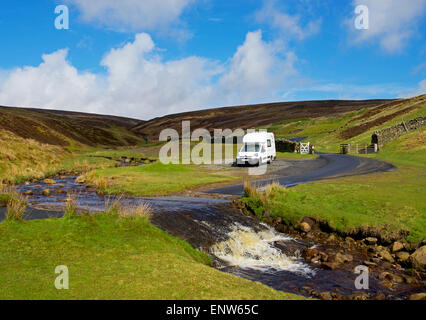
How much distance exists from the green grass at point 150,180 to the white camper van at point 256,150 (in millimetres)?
7247

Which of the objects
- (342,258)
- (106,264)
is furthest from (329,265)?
(106,264)

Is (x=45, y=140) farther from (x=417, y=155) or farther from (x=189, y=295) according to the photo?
(x=189, y=295)

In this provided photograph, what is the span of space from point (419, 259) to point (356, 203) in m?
6.18

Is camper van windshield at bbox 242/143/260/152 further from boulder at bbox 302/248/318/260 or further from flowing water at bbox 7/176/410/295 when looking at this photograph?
boulder at bbox 302/248/318/260

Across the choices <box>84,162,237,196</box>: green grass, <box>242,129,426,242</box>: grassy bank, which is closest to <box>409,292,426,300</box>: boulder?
<box>242,129,426,242</box>: grassy bank

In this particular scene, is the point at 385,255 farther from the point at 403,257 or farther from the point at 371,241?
the point at 371,241

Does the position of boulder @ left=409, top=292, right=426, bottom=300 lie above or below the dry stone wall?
below

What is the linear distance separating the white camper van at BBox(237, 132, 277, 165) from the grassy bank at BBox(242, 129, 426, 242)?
52.1 feet

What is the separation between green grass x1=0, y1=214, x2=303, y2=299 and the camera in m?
7.62

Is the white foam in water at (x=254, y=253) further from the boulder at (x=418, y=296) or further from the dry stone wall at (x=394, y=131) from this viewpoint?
the dry stone wall at (x=394, y=131)

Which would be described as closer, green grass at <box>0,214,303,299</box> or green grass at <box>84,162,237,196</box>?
green grass at <box>0,214,303,299</box>

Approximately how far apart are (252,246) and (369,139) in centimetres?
6016
